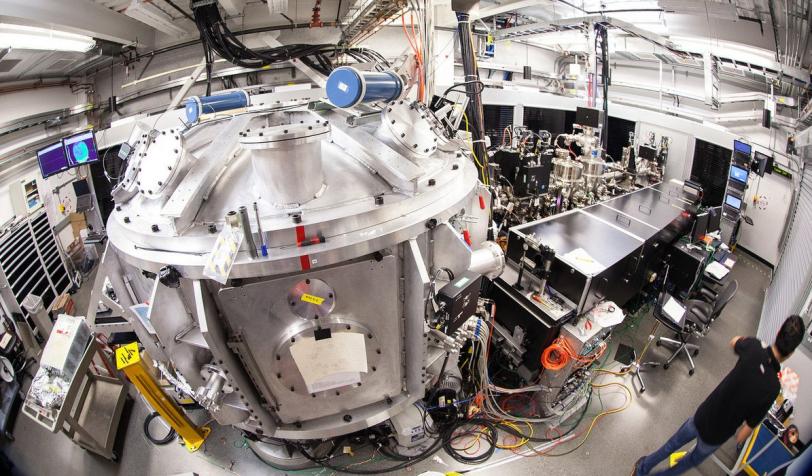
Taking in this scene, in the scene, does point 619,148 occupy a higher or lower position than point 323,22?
lower

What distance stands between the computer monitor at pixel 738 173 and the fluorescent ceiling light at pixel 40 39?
27.2 ft

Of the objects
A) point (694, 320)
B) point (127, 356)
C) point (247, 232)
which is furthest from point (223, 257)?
point (694, 320)

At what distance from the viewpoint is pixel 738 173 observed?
5352 millimetres

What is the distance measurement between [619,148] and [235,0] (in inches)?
299

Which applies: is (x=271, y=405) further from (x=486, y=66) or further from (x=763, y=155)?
(x=486, y=66)

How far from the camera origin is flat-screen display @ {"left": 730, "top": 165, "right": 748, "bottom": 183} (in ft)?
17.4

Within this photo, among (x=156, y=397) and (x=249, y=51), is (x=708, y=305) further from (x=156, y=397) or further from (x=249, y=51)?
(x=249, y=51)

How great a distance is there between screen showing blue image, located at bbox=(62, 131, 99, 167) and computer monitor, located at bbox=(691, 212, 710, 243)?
7442 mm

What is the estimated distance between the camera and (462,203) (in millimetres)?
2234

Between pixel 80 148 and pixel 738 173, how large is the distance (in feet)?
30.0

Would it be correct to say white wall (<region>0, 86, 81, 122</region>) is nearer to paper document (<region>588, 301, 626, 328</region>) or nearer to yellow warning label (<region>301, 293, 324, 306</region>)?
yellow warning label (<region>301, 293, 324, 306</region>)

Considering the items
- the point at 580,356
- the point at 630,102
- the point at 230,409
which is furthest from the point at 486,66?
the point at 230,409

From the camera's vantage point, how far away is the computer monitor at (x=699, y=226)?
389 cm

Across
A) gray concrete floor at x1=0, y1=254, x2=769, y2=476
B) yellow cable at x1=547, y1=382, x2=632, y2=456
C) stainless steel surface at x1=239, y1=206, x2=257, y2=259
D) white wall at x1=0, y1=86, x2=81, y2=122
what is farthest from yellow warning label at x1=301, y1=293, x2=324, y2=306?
white wall at x1=0, y1=86, x2=81, y2=122
